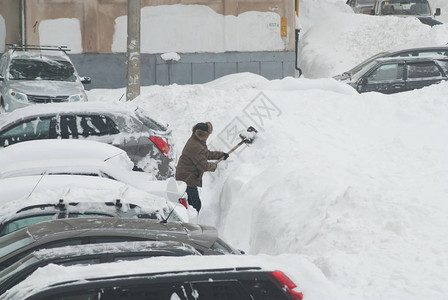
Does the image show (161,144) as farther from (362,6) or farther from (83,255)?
(362,6)

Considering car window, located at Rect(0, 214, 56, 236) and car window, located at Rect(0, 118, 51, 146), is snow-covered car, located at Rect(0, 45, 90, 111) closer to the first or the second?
car window, located at Rect(0, 118, 51, 146)

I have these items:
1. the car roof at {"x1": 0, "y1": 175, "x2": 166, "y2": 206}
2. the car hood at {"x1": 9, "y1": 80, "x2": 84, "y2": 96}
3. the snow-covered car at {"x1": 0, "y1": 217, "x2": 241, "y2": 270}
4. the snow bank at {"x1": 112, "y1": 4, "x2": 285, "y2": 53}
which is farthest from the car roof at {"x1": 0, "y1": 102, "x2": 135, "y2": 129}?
the snow bank at {"x1": 112, "y1": 4, "x2": 285, "y2": 53}

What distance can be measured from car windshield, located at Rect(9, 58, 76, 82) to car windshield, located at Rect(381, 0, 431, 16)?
1308 centimetres

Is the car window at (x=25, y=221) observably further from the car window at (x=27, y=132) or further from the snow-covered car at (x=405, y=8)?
the snow-covered car at (x=405, y=8)

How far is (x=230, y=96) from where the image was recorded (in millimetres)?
14680

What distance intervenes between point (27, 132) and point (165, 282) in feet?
22.4

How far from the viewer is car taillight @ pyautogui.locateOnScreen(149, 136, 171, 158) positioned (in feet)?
32.9

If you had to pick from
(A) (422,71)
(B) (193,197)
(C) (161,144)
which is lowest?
(B) (193,197)

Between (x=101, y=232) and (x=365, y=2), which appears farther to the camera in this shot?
(x=365, y=2)

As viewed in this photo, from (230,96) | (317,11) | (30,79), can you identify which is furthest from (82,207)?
(317,11)

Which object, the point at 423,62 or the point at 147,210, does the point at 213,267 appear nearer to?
the point at 147,210

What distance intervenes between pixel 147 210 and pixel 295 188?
11.1 feet

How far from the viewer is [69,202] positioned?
→ 19.7ft

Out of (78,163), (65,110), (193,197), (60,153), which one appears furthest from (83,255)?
(65,110)
